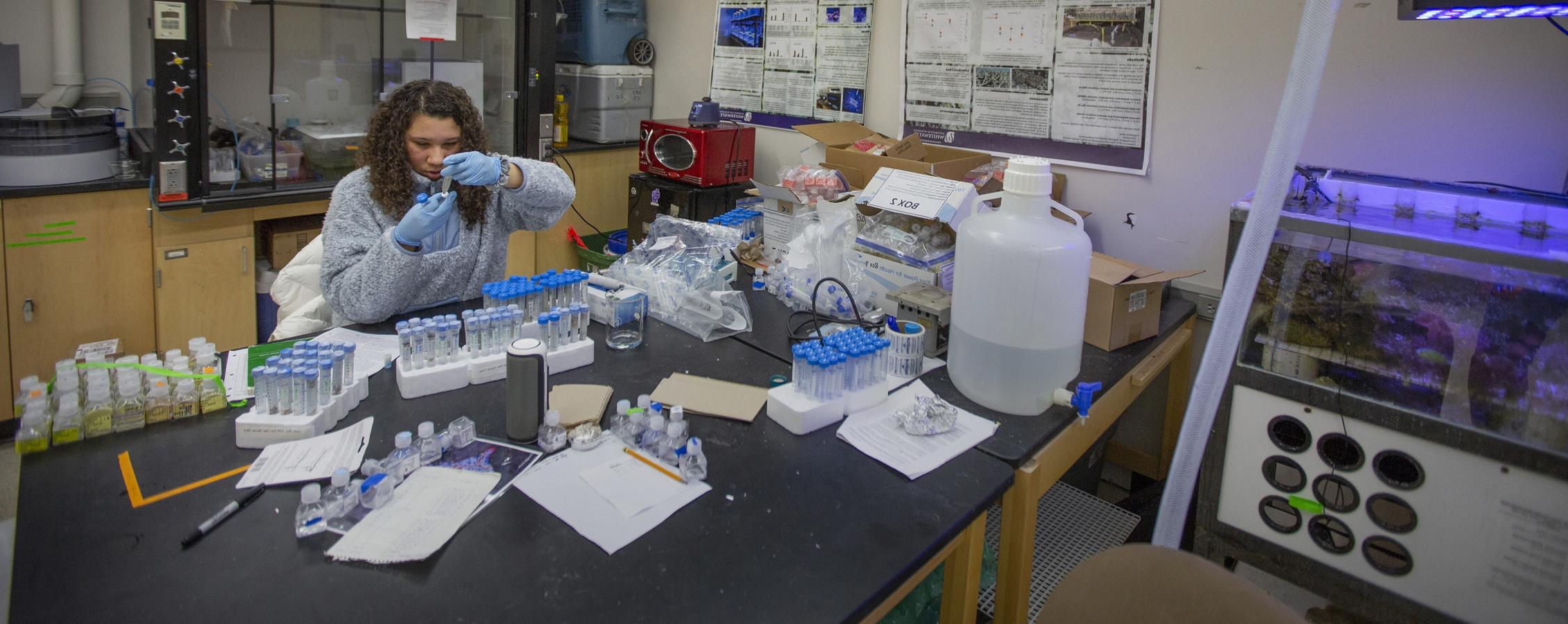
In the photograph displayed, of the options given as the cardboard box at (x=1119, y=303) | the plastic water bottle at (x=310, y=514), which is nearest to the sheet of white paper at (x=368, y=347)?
the plastic water bottle at (x=310, y=514)

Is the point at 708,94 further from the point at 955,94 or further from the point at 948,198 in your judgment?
the point at 948,198

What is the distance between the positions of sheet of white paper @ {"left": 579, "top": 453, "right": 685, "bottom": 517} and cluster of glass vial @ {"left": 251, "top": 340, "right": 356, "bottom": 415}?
439 mm

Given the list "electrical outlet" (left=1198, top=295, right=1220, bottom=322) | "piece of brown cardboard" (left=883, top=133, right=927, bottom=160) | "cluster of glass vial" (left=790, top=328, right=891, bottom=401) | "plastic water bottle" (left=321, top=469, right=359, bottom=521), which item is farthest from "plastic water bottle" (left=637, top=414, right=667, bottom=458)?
→ "electrical outlet" (left=1198, top=295, right=1220, bottom=322)

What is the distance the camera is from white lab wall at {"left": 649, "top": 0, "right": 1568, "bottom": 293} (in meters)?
1.76

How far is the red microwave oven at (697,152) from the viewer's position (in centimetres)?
292

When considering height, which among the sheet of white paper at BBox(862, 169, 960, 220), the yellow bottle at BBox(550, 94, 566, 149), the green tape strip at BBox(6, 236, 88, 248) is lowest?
the green tape strip at BBox(6, 236, 88, 248)

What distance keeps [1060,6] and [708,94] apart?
1.51m

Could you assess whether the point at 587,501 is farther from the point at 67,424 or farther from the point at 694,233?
the point at 694,233

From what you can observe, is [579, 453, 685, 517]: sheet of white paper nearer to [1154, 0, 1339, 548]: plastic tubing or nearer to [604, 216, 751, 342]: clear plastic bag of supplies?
[604, 216, 751, 342]: clear plastic bag of supplies

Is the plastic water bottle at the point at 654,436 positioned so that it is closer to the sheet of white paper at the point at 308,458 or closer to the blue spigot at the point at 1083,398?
the sheet of white paper at the point at 308,458

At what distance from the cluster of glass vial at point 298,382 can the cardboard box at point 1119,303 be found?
1.40 meters

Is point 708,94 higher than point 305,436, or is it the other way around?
point 708,94

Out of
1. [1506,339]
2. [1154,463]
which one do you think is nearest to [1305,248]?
[1506,339]

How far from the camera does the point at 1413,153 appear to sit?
1.90 meters
